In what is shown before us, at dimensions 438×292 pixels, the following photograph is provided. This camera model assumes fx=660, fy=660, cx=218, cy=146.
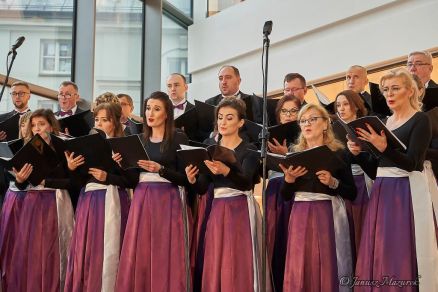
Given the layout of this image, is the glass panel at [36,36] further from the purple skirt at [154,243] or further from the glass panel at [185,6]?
the purple skirt at [154,243]

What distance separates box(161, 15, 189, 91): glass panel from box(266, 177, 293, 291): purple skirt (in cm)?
609

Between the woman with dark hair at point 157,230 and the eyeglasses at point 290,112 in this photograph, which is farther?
the eyeglasses at point 290,112

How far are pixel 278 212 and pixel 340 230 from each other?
57 cm

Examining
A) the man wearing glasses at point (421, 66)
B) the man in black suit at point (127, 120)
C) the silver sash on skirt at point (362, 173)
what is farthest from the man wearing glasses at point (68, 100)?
the man wearing glasses at point (421, 66)

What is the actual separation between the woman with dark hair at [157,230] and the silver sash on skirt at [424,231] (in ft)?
4.21

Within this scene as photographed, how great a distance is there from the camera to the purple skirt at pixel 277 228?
4.08m

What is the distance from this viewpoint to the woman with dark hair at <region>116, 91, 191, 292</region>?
Result: 3.80m

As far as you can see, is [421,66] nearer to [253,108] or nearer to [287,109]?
[287,109]

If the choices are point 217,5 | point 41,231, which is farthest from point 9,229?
point 217,5

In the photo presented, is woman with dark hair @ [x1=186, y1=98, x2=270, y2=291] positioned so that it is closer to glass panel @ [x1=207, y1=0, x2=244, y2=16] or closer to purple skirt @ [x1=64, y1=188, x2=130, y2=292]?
purple skirt @ [x1=64, y1=188, x2=130, y2=292]

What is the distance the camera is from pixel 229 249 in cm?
374

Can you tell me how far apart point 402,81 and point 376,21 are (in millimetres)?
4213

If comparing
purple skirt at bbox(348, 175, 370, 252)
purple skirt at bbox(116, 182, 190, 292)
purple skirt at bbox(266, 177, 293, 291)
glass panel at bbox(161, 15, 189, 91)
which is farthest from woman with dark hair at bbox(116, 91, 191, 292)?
glass panel at bbox(161, 15, 189, 91)

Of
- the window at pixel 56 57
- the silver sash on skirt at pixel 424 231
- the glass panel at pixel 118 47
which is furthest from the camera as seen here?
the glass panel at pixel 118 47
